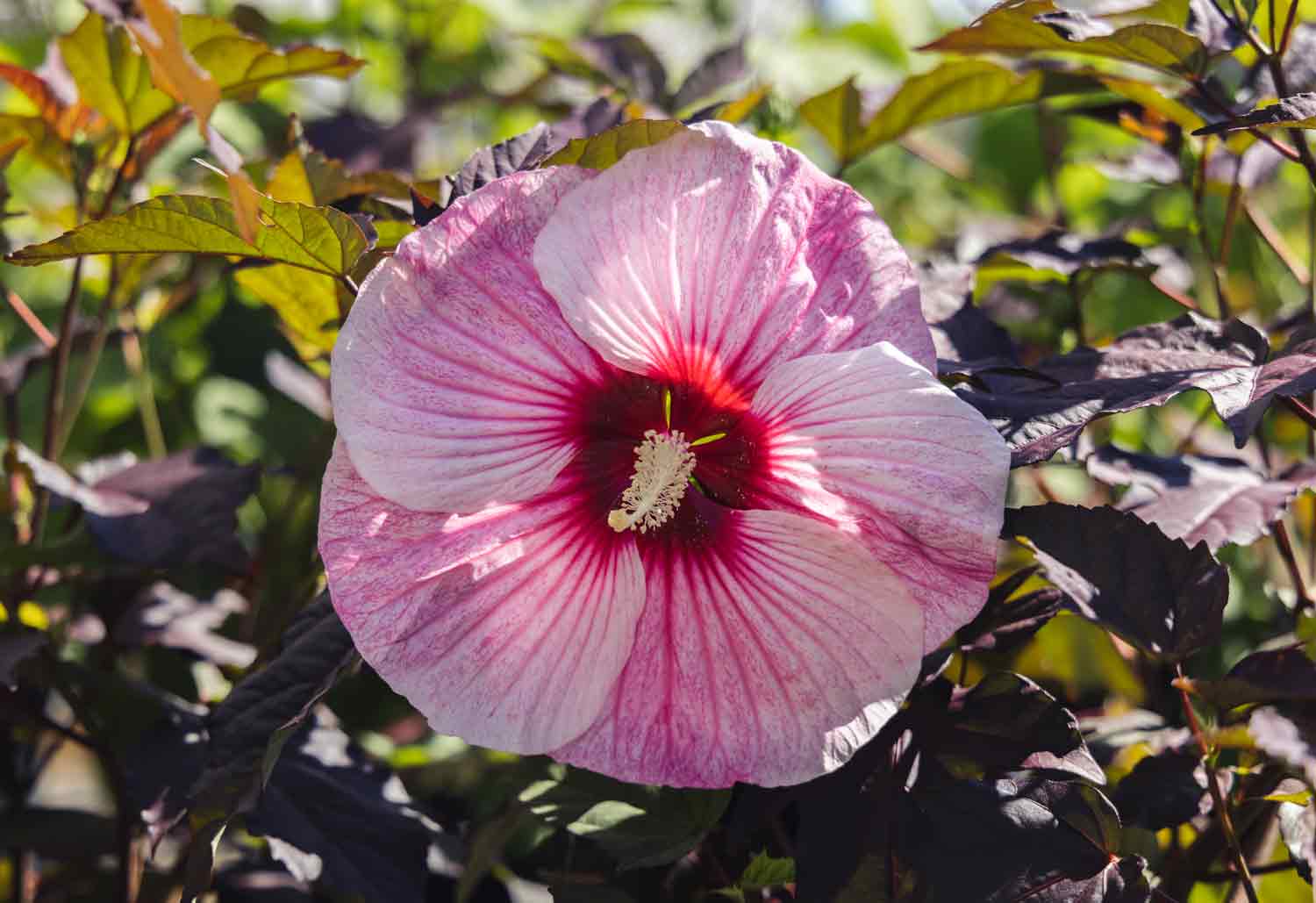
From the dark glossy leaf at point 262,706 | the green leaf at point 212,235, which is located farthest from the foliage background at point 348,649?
the green leaf at point 212,235

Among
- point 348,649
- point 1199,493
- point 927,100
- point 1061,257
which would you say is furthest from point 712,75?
point 348,649

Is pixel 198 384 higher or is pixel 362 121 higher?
pixel 362 121

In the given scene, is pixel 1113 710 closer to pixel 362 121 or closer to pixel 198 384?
pixel 362 121

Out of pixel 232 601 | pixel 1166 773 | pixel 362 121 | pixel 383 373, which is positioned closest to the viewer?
pixel 383 373

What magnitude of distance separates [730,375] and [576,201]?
5.6 inches

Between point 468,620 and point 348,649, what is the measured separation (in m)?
0.10

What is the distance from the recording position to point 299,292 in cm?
88

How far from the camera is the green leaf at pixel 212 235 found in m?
0.71

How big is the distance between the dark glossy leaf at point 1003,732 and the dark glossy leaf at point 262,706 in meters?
0.35

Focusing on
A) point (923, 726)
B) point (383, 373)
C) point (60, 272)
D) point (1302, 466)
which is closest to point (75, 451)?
point (60, 272)

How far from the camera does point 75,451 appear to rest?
5.54ft

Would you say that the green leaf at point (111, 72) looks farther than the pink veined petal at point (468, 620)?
Yes

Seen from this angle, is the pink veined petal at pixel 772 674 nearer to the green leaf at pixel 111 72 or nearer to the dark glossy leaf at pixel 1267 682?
the dark glossy leaf at pixel 1267 682

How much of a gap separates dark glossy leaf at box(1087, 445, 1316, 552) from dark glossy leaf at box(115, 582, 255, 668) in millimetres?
731
